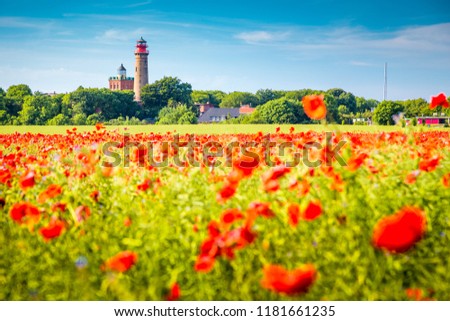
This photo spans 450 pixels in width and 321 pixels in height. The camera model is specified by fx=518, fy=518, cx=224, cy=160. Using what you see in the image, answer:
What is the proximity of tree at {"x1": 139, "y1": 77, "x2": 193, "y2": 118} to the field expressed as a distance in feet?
1.96

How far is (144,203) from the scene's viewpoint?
2.51 meters

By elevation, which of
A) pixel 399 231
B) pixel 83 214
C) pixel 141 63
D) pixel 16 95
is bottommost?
pixel 83 214

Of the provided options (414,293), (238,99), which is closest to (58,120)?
(238,99)

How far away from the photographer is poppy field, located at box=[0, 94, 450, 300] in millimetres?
1963

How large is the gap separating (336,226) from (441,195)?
0.77 m

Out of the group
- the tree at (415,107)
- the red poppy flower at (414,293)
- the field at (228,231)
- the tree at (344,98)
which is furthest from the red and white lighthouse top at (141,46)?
the red poppy flower at (414,293)

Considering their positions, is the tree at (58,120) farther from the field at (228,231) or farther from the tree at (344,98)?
the tree at (344,98)

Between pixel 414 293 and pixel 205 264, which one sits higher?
pixel 205 264

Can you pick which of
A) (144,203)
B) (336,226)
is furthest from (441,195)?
(144,203)

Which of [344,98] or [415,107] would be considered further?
[415,107]

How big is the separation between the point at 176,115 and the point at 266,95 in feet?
2.24

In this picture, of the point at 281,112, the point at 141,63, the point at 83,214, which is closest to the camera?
the point at 83,214

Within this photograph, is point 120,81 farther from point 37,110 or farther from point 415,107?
point 415,107

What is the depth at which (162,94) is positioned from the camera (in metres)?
3.43
